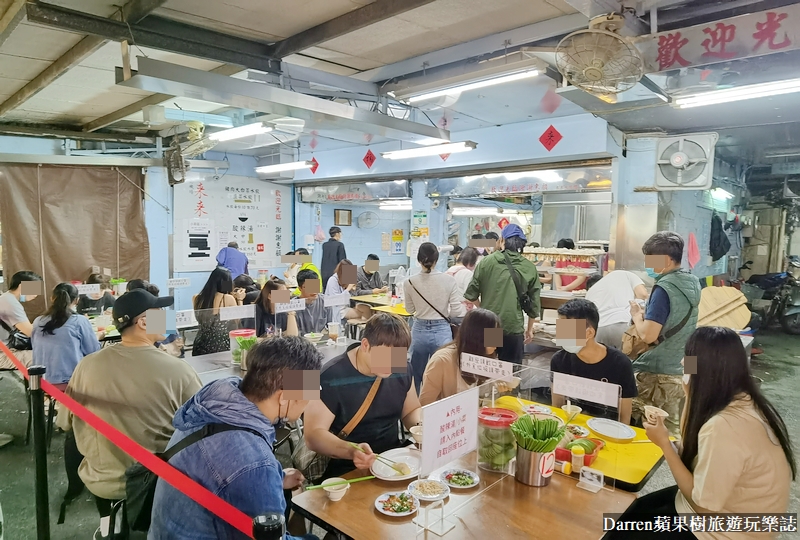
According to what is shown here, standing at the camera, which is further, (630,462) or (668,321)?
(668,321)

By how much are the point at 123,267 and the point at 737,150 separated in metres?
10.4

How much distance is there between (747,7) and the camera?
3080 millimetres

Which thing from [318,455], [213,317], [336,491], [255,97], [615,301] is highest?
[255,97]

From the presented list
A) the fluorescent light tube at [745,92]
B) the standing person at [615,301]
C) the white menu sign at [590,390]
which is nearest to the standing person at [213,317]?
the white menu sign at [590,390]

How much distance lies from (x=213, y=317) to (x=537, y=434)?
133 inches

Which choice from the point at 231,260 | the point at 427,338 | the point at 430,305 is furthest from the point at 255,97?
the point at 231,260

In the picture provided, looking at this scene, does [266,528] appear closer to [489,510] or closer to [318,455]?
[489,510]

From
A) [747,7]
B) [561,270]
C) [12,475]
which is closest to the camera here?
[747,7]

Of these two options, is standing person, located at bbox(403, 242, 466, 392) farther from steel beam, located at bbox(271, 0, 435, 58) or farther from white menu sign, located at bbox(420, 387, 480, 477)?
white menu sign, located at bbox(420, 387, 480, 477)

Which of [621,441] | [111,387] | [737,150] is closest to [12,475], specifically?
[111,387]

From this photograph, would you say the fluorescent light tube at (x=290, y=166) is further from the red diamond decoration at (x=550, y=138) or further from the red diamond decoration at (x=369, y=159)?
the red diamond decoration at (x=550, y=138)

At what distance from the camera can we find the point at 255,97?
3627mm

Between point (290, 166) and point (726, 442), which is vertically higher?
point (290, 166)

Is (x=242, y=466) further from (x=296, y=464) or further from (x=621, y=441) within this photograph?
(x=621, y=441)
